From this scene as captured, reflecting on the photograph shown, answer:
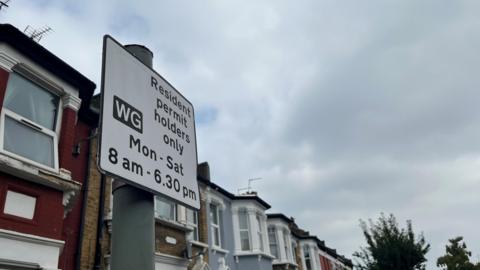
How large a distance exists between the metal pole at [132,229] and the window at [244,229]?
16034 mm


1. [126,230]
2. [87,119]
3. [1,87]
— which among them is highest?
[87,119]

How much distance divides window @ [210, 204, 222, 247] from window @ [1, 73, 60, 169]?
9.19m

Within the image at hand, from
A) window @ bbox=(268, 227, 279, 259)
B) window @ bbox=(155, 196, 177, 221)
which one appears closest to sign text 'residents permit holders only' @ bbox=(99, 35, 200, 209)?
window @ bbox=(155, 196, 177, 221)

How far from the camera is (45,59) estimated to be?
7.59 meters

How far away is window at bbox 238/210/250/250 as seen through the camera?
1748 cm

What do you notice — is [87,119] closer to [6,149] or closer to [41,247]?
[6,149]

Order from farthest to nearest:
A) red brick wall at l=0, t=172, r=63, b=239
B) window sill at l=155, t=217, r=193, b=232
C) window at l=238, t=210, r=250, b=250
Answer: window at l=238, t=210, r=250, b=250 → window sill at l=155, t=217, r=193, b=232 → red brick wall at l=0, t=172, r=63, b=239

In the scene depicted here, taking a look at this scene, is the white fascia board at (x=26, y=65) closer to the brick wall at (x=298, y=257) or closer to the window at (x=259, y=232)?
the window at (x=259, y=232)

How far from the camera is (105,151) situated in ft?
6.03

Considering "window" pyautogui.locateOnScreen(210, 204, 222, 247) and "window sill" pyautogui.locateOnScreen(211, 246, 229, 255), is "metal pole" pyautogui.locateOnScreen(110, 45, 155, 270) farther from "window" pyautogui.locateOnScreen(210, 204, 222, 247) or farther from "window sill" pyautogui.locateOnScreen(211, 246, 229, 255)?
"window" pyautogui.locateOnScreen(210, 204, 222, 247)

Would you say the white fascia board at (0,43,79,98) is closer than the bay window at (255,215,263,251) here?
Yes

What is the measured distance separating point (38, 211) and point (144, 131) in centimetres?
532

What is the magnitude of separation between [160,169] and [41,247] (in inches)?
207

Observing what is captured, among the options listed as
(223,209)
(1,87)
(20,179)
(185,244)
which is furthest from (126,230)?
(223,209)
